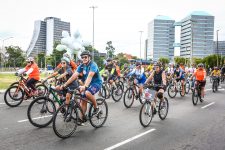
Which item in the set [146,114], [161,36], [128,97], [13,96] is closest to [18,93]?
[13,96]

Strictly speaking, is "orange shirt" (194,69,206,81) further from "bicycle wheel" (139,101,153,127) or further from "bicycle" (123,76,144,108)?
"bicycle wheel" (139,101,153,127)

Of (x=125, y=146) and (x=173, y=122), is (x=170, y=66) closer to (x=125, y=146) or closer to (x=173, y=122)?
(x=173, y=122)

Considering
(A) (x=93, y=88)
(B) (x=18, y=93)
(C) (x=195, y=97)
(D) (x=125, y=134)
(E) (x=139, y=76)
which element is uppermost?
(E) (x=139, y=76)

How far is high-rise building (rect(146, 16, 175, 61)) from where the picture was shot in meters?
181

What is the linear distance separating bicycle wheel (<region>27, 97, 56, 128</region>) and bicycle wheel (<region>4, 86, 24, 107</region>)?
3.91m

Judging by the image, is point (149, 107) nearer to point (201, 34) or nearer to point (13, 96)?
point (13, 96)

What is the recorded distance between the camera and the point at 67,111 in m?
6.81

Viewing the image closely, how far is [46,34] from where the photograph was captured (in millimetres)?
177375

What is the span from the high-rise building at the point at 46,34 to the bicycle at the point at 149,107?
15436 centimetres

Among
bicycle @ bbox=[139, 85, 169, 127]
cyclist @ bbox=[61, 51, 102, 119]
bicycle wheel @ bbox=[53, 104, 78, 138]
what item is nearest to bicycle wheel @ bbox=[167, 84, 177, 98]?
bicycle @ bbox=[139, 85, 169, 127]

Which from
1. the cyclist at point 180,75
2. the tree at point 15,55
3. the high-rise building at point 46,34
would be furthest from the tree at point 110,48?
the cyclist at point 180,75

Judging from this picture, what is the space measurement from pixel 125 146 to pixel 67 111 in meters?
1.57

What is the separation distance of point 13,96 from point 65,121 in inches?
212

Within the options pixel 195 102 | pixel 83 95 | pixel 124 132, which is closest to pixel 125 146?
pixel 124 132
